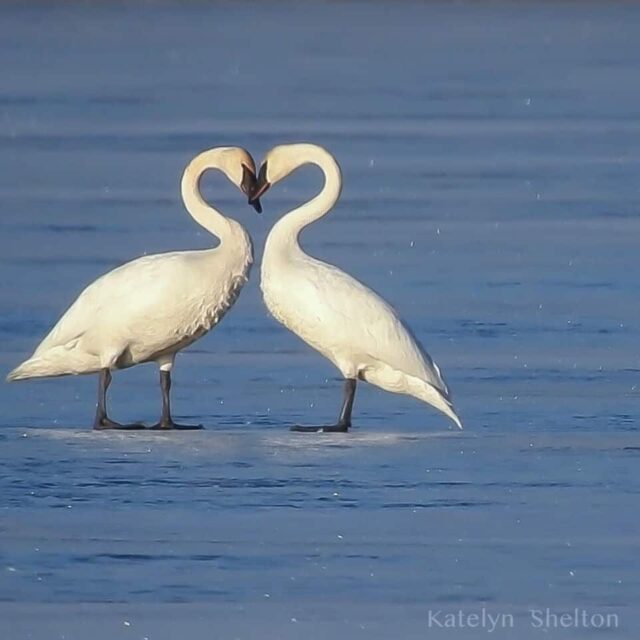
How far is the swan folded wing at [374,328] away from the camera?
9.09m

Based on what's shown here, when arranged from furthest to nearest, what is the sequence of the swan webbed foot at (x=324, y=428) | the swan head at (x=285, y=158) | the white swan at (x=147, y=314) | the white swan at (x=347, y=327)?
1. the swan head at (x=285, y=158)
2. the white swan at (x=147, y=314)
3. the white swan at (x=347, y=327)
4. the swan webbed foot at (x=324, y=428)

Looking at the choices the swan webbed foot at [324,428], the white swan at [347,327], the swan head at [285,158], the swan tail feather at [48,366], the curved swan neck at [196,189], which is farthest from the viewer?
the swan head at [285,158]

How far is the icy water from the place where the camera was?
673 centimetres

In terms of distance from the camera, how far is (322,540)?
288 inches

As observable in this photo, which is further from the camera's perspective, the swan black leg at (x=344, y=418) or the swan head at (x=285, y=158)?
the swan head at (x=285, y=158)

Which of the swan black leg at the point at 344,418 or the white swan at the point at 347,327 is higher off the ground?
the white swan at the point at 347,327

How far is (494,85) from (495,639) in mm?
19539

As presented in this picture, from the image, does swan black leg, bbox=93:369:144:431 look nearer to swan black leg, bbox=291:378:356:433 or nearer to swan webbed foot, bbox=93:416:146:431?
swan webbed foot, bbox=93:416:146:431

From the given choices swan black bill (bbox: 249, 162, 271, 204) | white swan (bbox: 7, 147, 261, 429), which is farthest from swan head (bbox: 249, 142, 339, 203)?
white swan (bbox: 7, 147, 261, 429)

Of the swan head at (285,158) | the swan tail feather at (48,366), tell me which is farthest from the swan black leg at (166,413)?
the swan head at (285,158)

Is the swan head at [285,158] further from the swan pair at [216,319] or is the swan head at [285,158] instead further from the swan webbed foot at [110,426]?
the swan webbed foot at [110,426]

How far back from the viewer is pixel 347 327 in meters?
9.21

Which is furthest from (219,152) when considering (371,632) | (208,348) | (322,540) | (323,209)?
(371,632)

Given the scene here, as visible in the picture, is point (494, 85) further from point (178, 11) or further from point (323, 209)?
point (178, 11)
